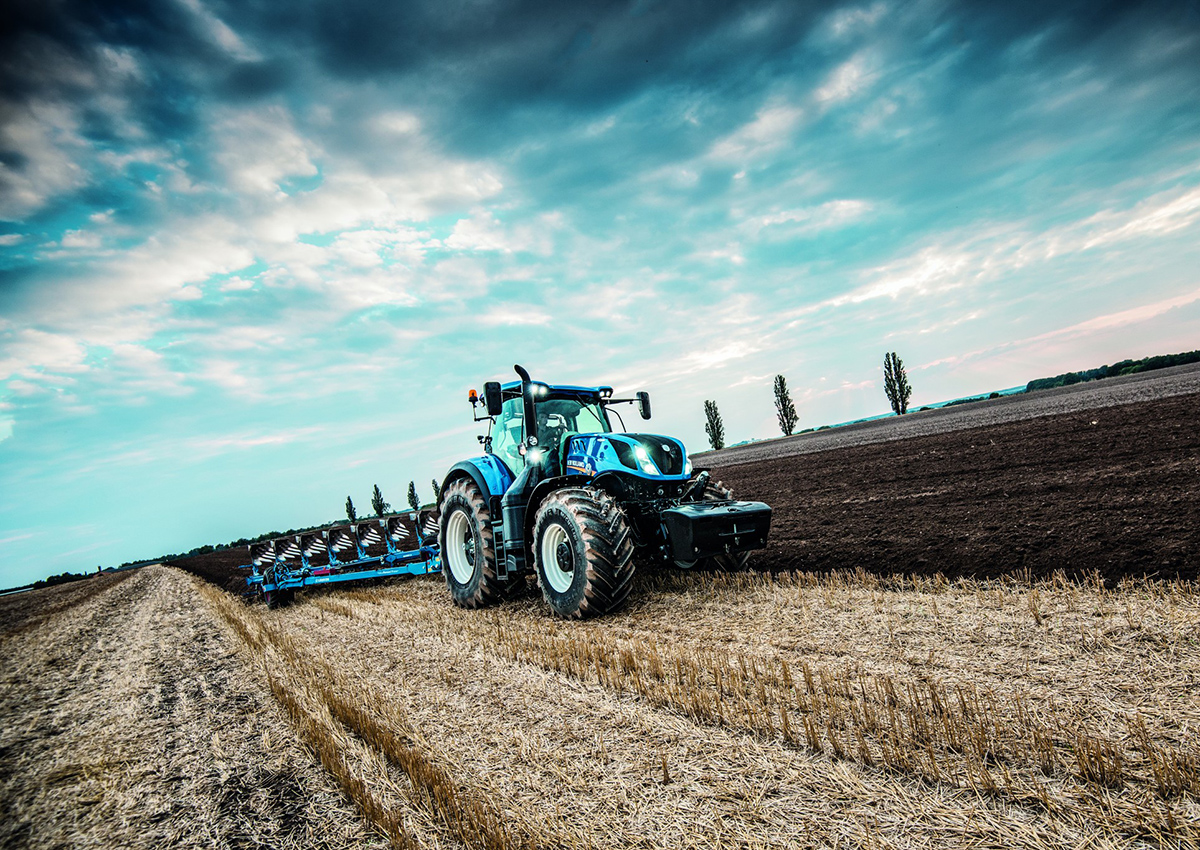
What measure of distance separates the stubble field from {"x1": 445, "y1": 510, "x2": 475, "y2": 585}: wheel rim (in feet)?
2.96

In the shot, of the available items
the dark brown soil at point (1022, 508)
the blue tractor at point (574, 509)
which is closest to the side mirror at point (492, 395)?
the blue tractor at point (574, 509)

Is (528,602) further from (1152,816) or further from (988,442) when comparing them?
(988,442)

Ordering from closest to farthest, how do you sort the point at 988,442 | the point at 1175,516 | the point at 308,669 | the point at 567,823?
the point at 567,823
the point at 308,669
the point at 1175,516
the point at 988,442

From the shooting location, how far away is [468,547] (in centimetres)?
782

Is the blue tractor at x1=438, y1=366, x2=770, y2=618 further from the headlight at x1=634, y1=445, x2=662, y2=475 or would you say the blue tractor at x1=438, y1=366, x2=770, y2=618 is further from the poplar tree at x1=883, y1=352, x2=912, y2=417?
the poplar tree at x1=883, y1=352, x2=912, y2=417

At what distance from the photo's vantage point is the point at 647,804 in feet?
8.36

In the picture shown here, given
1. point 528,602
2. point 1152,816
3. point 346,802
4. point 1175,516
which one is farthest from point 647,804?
point 1175,516

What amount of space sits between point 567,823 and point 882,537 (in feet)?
21.5

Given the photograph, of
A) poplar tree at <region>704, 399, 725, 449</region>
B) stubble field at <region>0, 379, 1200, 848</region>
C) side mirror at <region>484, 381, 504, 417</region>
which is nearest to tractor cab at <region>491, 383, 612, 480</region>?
side mirror at <region>484, 381, 504, 417</region>

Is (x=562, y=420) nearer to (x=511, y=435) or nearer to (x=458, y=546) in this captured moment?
(x=511, y=435)

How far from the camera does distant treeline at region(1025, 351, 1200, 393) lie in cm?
4778

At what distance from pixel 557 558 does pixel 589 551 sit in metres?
0.84

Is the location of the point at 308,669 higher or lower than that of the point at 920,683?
higher

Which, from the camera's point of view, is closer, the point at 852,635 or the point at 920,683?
the point at 920,683
